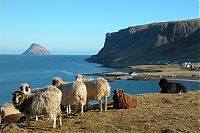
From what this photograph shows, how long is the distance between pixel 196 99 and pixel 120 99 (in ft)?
17.4

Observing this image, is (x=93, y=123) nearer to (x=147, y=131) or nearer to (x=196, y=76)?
(x=147, y=131)

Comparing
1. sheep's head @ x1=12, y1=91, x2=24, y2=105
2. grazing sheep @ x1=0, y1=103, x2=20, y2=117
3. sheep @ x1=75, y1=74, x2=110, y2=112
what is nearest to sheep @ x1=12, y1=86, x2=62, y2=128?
sheep's head @ x1=12, y1=91, x2=24, y2=105

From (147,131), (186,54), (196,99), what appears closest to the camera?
(147,131)

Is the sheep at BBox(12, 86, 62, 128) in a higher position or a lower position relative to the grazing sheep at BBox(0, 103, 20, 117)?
higher

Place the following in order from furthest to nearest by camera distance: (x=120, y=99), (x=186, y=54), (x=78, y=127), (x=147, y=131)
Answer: (x=186, y=54)
(x=120, y=99)
(x=78, y=127)
(x=147, y=131)

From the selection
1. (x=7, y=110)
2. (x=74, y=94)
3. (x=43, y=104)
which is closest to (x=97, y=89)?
(x=74, y=94)

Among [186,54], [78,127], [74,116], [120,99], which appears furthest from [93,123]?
[186,54]

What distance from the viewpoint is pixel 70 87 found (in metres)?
17.2

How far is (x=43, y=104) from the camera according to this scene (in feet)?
46.6

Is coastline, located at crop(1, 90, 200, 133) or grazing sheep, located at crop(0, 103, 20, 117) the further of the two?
grazing sheep, located at crop(0, 103, 20, 117)

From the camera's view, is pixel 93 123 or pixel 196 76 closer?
pixel 93 123

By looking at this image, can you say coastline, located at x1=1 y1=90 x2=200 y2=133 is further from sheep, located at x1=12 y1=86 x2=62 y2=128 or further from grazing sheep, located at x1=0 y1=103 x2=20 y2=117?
grazing sheep, located at x1=0 y1=103 x2=20 y2=117

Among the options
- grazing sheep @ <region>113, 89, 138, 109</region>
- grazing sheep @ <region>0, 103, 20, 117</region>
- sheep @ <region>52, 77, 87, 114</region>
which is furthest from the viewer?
grazing sheep @ <region>0, 103, 20, 117</region>

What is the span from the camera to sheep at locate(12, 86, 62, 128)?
14.2 meters
